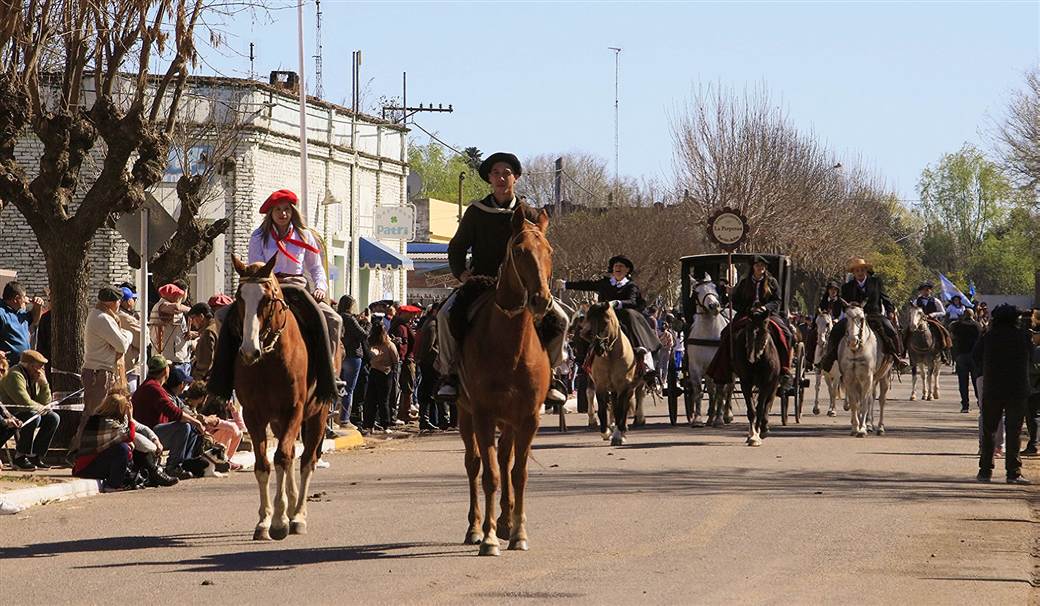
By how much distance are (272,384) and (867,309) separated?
15.8 metres

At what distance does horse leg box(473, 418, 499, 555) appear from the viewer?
36.9 ft

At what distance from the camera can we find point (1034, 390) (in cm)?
2091

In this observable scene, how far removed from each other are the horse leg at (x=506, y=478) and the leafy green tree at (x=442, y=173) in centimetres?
10803

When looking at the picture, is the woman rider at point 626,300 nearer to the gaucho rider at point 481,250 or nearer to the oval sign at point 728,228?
the oval sign at point 728,228

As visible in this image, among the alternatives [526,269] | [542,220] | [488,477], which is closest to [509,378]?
[488,477]

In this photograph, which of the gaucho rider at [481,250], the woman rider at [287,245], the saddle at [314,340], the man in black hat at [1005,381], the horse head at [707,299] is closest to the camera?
the gaucho rider at [481,250]

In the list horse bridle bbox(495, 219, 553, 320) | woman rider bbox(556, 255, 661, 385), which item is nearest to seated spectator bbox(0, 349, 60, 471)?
horse bridle bbox(495, 219, 553, 320)

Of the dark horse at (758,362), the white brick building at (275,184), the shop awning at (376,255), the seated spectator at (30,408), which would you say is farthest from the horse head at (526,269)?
the shop awning at (376,255)

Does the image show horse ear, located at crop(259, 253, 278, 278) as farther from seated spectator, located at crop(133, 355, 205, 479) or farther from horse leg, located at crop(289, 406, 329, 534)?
seated spectator, located at crop(133, 355, 205, 479)

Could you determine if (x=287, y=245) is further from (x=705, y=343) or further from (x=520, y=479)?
(x=705, y=343)

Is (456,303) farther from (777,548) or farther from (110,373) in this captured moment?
(110,373)

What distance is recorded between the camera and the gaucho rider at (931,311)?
3638cm

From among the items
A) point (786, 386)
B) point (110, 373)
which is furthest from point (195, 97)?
point (110, 373)

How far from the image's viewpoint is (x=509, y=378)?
11570mm
